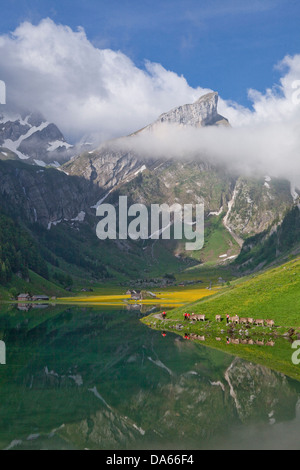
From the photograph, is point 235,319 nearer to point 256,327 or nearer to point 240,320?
point 240,320

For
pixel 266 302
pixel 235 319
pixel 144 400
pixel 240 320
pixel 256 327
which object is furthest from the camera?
pixel 266 302

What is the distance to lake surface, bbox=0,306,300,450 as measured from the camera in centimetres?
2470

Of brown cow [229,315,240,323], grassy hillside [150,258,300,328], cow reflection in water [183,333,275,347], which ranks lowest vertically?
cow reflection in water [183,333,275,347]

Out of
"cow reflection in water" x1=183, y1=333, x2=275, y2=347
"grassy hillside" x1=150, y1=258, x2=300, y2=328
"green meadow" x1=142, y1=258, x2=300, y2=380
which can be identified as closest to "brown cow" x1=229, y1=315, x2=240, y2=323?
"green meadow" x1=142, y1=258, x2=300, y2=380

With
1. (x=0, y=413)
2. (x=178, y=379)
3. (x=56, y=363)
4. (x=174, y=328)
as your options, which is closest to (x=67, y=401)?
(x=0, y=413)

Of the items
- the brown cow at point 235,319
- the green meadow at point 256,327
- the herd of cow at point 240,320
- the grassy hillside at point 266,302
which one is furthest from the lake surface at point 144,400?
the grassy hillside at point 266,302

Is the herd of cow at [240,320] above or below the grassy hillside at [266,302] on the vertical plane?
below

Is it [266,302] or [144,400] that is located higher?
[266,302]

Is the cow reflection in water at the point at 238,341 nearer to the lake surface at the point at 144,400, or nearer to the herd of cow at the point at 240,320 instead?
the lake surface at the point at 144,400

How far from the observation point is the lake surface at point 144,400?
2470 cm

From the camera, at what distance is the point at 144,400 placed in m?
33.0

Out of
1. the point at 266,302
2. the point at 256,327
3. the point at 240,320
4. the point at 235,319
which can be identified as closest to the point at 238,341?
the point at 256,327

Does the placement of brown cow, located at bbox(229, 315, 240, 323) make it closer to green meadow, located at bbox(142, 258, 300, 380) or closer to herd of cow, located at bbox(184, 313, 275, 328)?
herd of cow, located at bbox(184, 313, 275, 328)
